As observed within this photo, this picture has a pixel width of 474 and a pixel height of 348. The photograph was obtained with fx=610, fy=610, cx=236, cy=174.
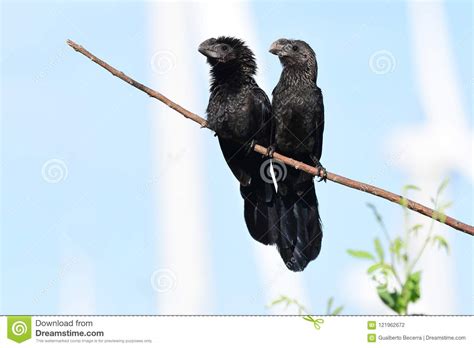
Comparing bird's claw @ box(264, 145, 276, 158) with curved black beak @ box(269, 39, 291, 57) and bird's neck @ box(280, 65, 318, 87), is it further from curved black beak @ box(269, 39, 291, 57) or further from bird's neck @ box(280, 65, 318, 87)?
curved black beak @ box(269, 39, 291, 57)

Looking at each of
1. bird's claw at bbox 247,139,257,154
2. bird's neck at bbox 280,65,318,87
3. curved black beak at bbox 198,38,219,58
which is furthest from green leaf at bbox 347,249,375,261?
curved black beak at bbox 198,38,219,58

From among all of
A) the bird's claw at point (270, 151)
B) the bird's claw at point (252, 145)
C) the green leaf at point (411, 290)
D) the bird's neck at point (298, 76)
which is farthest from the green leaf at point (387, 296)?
the bird's neck at point (298, 76)

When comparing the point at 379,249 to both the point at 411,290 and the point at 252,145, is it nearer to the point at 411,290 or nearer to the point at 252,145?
the point at 411,290

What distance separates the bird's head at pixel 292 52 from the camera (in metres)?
4.95

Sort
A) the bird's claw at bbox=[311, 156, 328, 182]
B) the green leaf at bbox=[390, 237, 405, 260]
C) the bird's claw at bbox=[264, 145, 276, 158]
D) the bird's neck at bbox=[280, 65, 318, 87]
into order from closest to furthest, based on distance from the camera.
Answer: the green leaf at bbox=[390, 237, 405, 260]
the bird's claw at bbox=[311, 156, 328, 182]
the bird's claw at bbox=[264, 145, 276, 158]
the bird's neck at bbox=[280, 65, 318, 87]

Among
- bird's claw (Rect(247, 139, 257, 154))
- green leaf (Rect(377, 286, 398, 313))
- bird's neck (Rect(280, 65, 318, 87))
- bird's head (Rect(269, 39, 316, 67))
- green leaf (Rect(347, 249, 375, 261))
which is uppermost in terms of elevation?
bird's head (Rect(269, 39, 316, 67))

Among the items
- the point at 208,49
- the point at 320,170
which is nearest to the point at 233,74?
the point at 208,49

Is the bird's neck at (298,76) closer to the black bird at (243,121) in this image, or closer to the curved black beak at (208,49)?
the black bird at (243,121)

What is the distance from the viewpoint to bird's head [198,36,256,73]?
496 cm

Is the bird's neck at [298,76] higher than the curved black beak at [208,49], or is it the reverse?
the curved black beak at [208,49]

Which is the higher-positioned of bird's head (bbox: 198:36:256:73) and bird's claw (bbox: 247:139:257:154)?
bird's head (bbox: 198:36:256:73)
